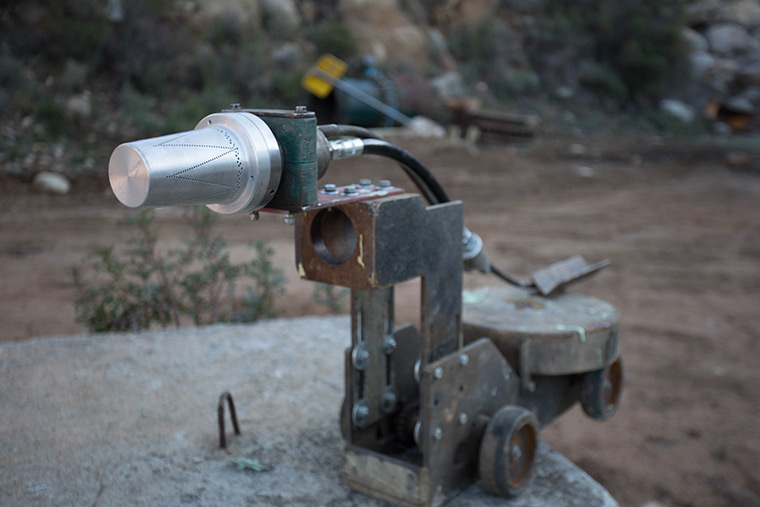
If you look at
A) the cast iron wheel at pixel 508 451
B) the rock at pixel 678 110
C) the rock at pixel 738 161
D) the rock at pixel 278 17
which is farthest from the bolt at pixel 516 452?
the rock at pixel 678 110

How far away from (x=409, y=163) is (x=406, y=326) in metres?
0.60

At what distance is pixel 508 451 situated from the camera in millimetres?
1872

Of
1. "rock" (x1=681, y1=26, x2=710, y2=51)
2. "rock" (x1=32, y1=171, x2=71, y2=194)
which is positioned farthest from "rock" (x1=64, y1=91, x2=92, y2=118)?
"rock" (x1=681, y1=26, x2=710, y2=51)

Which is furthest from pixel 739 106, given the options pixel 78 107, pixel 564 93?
pixel 78 107

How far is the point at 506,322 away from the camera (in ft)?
7.37

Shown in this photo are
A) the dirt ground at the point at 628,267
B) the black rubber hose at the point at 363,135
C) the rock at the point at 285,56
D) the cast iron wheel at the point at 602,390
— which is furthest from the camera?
the rock at the point at 285,56

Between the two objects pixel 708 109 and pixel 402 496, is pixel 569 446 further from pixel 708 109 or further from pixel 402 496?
pixel 708 109

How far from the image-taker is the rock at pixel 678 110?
1748 cm

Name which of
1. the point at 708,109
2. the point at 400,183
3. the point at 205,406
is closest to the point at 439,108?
the point at 400,183

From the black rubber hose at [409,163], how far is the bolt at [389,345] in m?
0.42

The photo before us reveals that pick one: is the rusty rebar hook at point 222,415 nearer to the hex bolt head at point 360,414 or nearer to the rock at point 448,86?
the hex bolt head at point 360,414

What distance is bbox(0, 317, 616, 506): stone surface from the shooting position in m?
1.98

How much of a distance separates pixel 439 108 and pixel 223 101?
15.4ft

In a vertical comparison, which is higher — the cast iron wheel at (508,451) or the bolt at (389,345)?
the bolt at (389,345)
